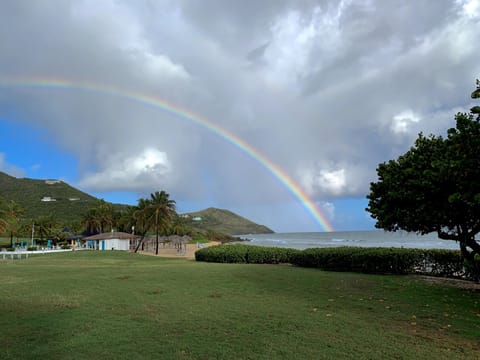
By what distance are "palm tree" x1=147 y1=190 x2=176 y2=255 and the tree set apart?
117ft

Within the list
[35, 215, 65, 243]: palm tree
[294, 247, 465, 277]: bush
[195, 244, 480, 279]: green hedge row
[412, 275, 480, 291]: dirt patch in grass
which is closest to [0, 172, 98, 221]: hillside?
[35, 215, 65, 243]: palm tree

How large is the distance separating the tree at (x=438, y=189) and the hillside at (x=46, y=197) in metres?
78.9

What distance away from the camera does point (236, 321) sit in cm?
701

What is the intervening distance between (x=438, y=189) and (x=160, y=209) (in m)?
40.1

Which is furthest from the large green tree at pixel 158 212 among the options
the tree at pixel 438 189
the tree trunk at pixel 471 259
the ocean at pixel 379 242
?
the tree trunk at pixel 471 259

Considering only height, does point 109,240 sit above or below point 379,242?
above

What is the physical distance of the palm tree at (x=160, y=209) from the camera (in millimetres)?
47531

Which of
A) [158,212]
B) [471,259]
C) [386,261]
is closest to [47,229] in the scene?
[158,212]

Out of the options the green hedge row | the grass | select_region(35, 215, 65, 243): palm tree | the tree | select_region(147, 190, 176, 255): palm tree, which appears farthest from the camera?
select_region(35, 215, 65, 243): palm tree

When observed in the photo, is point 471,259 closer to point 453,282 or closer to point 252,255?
point 453,282

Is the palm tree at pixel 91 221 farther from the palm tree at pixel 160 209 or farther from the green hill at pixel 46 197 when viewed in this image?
the palm tree at pixel 160 209

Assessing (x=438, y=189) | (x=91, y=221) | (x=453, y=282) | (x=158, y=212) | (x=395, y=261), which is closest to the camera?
(x=438, y=189)

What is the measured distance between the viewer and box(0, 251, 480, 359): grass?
532 cm

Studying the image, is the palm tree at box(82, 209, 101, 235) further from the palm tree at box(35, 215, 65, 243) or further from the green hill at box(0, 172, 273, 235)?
the green hill at box(0, 172, 273, 235)
